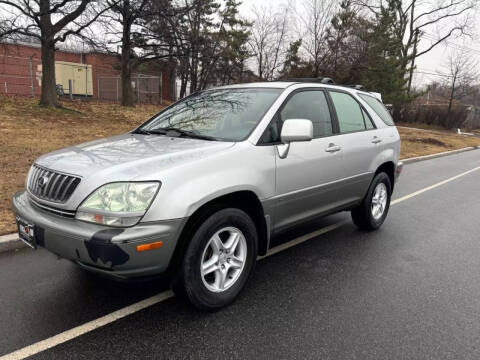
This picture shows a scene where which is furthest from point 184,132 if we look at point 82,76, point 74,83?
point 82,76

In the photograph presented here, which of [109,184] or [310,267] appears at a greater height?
[109,184]

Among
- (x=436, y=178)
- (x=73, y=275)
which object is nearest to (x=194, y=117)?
(x=73, y=275)

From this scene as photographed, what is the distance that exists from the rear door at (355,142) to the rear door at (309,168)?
0.16 m

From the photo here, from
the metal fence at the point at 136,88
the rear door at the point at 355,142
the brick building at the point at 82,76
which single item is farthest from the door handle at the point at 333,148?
the metal fence at the point at 136,88

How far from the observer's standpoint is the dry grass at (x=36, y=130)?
5990mm

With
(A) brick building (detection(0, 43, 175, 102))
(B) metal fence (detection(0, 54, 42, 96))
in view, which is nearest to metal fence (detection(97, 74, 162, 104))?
(A) brick building (detection(0, 43, 175, 102))

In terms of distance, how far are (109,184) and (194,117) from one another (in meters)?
1.50

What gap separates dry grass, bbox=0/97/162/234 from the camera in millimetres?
5990

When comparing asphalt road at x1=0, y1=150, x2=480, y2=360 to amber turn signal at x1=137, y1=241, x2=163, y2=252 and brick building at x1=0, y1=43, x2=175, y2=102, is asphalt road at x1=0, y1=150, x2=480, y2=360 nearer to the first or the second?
amber turn signal at x1=137, y1=241, x2=163, y2=252

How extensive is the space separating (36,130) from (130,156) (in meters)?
9.84

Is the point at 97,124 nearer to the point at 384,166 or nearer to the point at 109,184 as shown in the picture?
the point at 384,166

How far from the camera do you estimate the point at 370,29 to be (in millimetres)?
23203

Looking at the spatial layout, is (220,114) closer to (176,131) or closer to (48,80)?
(176,131)

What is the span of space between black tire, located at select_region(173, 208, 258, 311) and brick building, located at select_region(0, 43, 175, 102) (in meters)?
21.8
